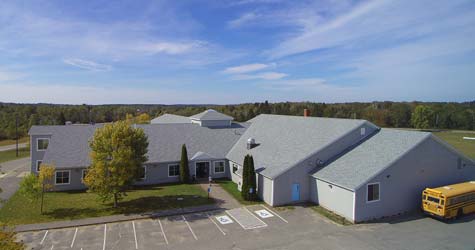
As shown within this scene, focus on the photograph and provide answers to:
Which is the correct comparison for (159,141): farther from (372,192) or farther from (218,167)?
(372,192)

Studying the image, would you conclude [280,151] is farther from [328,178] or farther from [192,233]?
[192,233]

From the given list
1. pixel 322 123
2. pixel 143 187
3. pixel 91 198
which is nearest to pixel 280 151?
pixel 322 123

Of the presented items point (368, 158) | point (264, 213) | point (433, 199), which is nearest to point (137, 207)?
point (264, 213)

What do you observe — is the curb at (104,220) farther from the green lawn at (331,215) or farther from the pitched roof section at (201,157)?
the pitched roof section at (201,157)

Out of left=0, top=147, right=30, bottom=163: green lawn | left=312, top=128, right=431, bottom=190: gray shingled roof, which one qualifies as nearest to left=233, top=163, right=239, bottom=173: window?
left=312, top=128, right=431, bottom=190: gray shingled roof

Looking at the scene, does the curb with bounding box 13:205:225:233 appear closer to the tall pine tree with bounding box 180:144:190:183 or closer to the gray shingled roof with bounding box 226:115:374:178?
the gray shingled roof with bounding box 226:115:374:178

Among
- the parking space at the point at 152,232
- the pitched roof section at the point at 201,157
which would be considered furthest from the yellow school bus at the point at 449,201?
the pitched roof section at the point at 201,157
